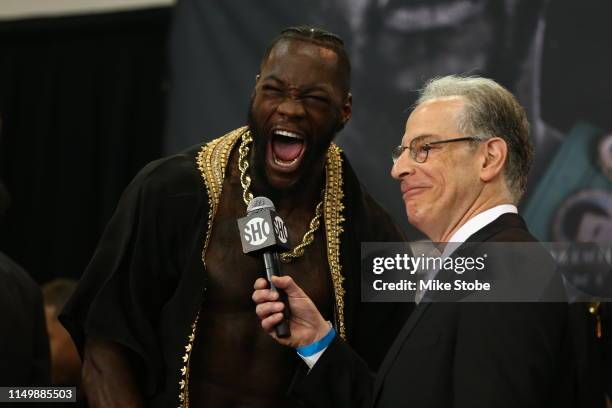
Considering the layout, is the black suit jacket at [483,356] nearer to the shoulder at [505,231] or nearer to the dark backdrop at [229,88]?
the shoulder at [505,231]

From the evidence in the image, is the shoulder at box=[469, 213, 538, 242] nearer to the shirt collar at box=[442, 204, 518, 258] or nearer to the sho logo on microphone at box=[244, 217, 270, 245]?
the shirt collar at box=[442, 204, 518, 258]

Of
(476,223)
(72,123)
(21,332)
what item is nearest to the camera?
(476,223)

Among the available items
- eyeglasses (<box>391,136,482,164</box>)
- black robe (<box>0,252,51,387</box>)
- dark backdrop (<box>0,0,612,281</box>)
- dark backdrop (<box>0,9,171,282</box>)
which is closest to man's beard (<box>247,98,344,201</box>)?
eyeglasses (<box>391,136,482,164</box>)

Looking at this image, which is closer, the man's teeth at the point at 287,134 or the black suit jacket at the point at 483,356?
the black suit jacket at the point at 483,356

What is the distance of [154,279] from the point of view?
301cm

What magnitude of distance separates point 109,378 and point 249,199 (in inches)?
26.0

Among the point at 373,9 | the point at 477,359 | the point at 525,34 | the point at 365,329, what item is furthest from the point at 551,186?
the point at 477,359

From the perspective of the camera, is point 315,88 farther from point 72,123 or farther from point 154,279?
point 72,123

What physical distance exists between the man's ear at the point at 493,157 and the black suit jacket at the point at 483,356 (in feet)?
0.44

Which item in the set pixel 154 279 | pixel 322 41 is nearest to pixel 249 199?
pixel 154 279

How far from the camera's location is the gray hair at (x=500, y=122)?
8.29 ft

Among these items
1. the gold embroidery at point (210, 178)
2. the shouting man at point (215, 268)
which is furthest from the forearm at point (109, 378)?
the gold embroidery at point (210, 178)

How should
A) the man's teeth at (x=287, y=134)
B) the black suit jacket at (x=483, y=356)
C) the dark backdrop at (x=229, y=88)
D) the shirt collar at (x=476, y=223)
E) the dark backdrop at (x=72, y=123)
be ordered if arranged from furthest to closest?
the dark backdrop at (x=72, y=123) < the dark backdrop at (x=229, y=88) < the man's teeth at (x=287, y=134) < the shirt collar at (x=476, y=223) < the black suit jacket at (x=483, y=356)

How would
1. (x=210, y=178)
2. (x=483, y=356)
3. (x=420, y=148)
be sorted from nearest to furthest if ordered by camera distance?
(x=483, y=356)
(x=420, y=148)
(x=210, y=178)
